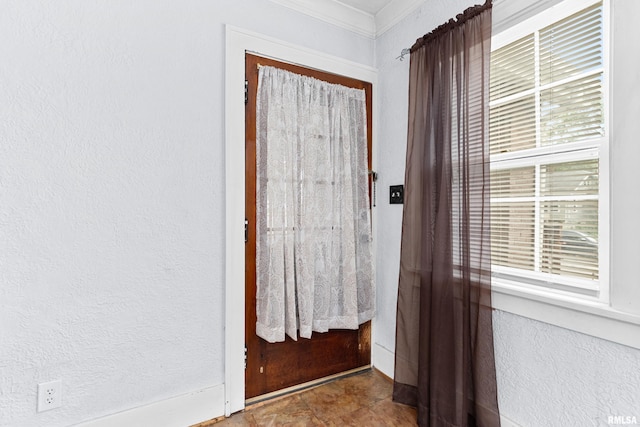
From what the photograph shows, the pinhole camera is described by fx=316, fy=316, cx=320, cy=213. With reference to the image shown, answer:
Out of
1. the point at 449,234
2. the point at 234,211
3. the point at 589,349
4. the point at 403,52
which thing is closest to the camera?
the point at 589,349

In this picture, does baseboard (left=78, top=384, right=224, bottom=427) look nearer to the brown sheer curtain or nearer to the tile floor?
the tile floor

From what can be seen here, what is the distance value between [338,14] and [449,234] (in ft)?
5.42

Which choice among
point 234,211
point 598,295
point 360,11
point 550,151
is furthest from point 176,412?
point 360,11

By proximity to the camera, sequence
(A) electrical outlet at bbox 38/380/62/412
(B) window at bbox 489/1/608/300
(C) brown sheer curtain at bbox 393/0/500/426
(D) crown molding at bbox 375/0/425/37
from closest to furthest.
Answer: (B) window at bbox 489/1/608/300, (A) electrical outlet at bbox 38/380/62/412, (C) brown sheer curtain at bbox 393/0/500/426, (D) crown molding at bbox 375/0/425/37

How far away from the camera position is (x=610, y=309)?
45.6 inches

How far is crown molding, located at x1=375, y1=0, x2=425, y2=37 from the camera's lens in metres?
2.03

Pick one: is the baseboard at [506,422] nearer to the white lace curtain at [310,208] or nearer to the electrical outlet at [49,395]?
the white lace curtain at [310,208]

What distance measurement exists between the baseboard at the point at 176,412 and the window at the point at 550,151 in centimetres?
168

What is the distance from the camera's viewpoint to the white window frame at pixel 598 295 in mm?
1140

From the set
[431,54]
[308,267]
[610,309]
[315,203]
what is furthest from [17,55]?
[610,309]

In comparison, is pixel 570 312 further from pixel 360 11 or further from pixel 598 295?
pixel 360 11

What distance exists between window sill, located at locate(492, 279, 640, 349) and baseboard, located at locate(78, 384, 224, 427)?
5.21 feet

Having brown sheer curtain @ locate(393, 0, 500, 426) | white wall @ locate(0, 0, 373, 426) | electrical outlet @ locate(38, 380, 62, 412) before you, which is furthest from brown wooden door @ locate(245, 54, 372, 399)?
electrical outlet @ locate(38, 380, 62, 412)

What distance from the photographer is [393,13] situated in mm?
2156
